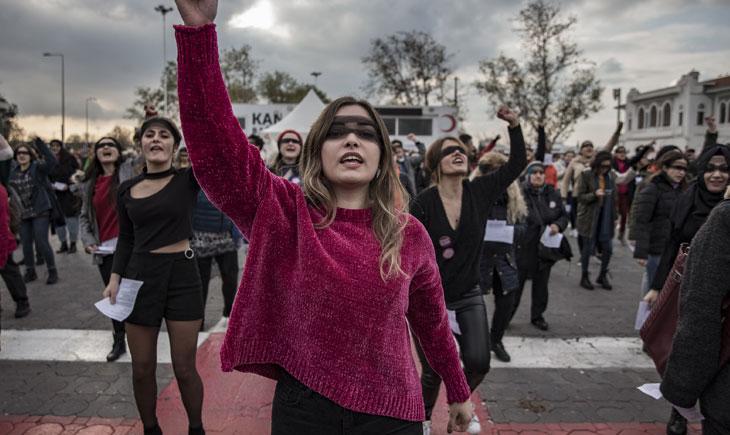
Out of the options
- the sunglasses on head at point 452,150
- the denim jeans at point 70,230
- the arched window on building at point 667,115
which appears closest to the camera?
the sunglasses on head at point 452,150

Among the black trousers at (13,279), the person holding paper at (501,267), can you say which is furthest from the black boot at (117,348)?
the person holding paper at (501,267)

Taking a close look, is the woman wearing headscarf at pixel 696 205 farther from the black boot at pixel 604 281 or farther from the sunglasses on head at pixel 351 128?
the black boot at pixel 604 281

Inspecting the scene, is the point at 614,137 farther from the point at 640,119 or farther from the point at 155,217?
the point at 640,119

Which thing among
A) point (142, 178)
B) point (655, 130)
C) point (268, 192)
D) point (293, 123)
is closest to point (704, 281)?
point (268, 192)

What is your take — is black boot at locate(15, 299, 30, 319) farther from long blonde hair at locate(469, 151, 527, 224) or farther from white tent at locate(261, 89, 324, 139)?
white tent at locate(261, 89, 324, 139)

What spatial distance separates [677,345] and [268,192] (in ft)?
5.51

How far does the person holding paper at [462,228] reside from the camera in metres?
3.44

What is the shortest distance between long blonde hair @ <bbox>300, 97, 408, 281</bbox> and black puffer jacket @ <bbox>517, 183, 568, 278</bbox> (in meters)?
4.21

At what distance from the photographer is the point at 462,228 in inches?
143

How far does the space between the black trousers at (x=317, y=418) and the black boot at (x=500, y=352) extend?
11.7 feet

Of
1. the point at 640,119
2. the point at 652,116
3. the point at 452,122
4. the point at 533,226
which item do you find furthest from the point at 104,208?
the point at 640,119

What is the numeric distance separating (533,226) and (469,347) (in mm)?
2968

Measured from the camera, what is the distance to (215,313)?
259 inches

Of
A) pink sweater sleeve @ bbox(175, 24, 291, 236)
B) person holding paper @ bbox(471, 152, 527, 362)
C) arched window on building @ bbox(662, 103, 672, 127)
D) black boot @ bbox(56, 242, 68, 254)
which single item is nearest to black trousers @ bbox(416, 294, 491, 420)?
person holding paper @ bbox(471, 152, 527, 362)
